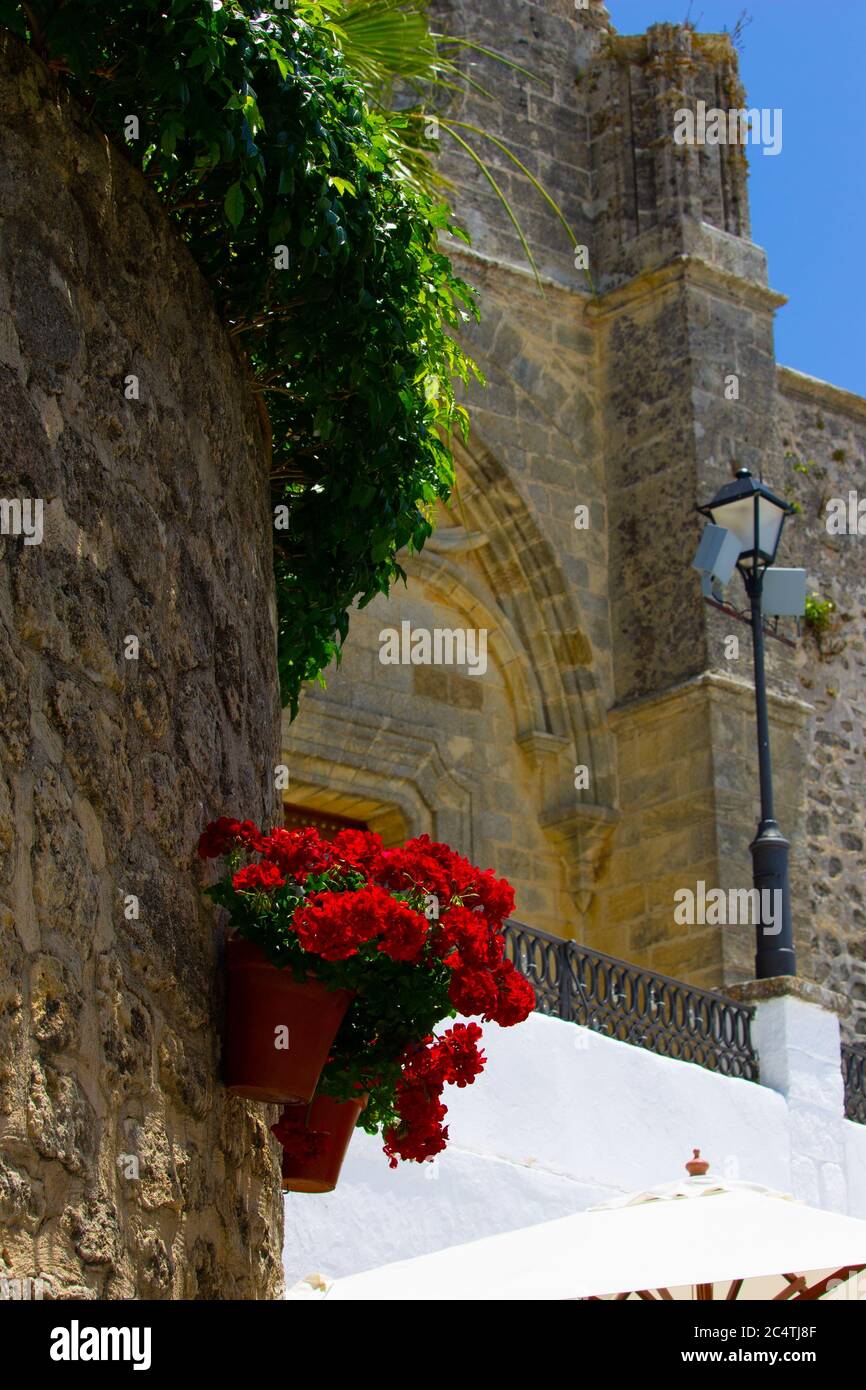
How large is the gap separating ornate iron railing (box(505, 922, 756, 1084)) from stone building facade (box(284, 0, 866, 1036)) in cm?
170

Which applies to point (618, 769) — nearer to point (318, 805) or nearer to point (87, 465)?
point (318, 805)

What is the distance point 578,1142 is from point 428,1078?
4.73m

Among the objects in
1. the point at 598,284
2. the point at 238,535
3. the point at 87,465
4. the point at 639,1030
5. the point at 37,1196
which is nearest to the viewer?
the point at 37,1196

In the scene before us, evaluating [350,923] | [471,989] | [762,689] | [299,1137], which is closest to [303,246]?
[350,923]

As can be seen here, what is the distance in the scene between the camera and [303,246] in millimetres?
4434

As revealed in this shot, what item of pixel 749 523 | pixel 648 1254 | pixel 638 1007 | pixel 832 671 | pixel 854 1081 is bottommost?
pixel 648 1254

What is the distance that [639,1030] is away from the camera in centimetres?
989

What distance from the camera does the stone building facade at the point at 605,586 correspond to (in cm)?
1263

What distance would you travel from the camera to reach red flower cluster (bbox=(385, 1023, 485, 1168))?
4363 mm

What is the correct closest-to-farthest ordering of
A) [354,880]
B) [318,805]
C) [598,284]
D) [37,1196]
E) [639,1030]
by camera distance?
[37,1196], [354,880], [639,1030], [318,805], [598,284]

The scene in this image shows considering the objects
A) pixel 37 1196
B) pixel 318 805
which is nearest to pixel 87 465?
pixel 37 1196

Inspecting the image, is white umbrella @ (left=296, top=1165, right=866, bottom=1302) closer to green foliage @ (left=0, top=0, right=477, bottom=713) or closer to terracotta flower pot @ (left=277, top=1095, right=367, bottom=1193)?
terracotta flower pot @ (left=277, top=1095, right=367, bottom=1193)

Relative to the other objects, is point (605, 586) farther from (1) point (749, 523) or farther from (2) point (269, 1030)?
(2) point (269, 1030)

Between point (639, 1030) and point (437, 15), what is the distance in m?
7.40
